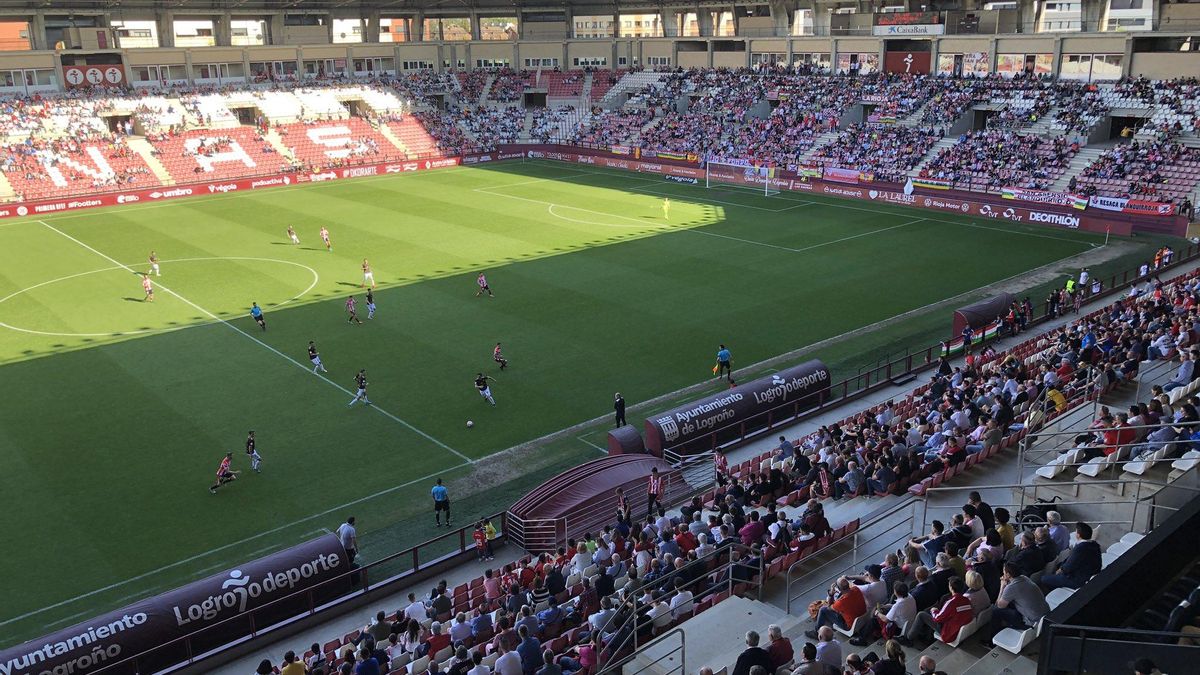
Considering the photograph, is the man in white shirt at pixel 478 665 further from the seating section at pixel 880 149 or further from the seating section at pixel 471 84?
the seating section at pixel 471 84

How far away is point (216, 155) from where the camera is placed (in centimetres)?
7456

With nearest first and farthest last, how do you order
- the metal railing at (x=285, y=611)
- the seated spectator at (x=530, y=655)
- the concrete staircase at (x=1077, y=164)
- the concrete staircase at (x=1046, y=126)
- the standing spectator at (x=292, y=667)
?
the seated spectator at (x=530, y=655) → the standing spectator at (x=292, y=667) → the metal railing at (x=285, y=611) → the concrete staircase at (x=1077, y=164) → the concrete staircase at (x=1046, y=126)

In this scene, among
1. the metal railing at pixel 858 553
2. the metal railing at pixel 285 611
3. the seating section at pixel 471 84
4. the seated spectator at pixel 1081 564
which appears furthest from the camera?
the seating section at pixel 471 84

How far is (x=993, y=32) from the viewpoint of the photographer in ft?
228

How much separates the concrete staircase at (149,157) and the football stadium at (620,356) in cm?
47

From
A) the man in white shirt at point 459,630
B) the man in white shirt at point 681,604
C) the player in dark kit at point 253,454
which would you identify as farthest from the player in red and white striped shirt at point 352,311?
the man in white shirt at point 681,604

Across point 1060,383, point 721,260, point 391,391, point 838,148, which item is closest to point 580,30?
point 838,148

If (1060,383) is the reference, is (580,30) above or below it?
above

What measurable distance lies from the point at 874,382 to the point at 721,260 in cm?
1712

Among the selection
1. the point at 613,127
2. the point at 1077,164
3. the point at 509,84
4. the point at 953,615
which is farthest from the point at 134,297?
the point at 509,84

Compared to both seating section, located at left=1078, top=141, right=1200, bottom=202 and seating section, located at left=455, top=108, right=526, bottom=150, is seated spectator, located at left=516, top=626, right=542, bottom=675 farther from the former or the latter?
seating section, located at left=455, top=108, right=526, bottom=150

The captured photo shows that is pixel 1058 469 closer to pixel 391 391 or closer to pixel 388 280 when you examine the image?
pixel 391 391

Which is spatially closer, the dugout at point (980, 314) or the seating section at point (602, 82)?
the dugout at point (980, 314)

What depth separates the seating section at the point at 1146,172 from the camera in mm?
50781
